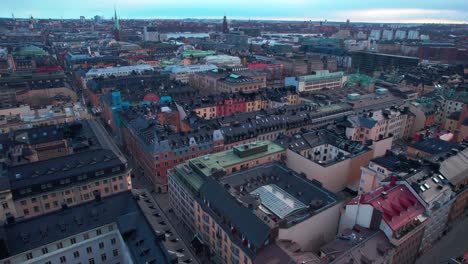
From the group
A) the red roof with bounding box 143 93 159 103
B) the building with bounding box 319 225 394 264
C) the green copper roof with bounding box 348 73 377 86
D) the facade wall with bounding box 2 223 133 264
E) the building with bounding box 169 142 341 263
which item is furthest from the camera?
the green copper roof with bounding box 348 73 377 86

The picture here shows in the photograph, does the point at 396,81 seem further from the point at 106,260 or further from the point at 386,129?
the point at 106,260

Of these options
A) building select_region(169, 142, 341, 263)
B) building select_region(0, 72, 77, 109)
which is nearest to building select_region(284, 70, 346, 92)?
building select_region(169, 142, 341, 263)

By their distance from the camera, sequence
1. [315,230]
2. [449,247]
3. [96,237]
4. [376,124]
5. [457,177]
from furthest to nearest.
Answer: [376,124]
[457,177]
[449,247]
[315,230]
[96,237]

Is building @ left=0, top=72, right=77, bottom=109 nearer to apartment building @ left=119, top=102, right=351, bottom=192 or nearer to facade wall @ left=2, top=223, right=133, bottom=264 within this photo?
apartment building @ left=119, top=102, right=351, bottom=192

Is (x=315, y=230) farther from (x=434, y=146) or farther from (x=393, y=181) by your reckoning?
(x=434, y=146)

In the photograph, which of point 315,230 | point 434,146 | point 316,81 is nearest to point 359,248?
point 315,230

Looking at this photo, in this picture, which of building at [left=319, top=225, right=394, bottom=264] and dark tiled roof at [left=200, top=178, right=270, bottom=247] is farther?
dark tiled roof at [left=200, top=178, right=270, bottom=247]

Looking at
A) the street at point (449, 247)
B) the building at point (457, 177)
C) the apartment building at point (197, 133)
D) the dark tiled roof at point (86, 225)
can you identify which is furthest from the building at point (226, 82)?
the dark tiled roof at point (86, 225)
